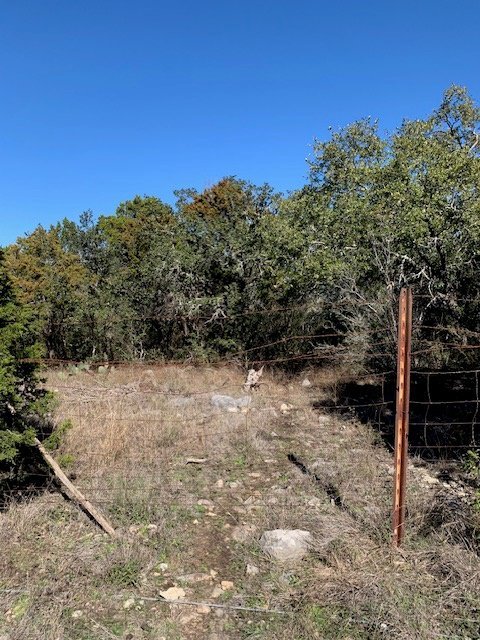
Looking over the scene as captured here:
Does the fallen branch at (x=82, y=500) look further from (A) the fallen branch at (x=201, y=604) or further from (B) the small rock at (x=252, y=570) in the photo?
(B) the small rock at (x=252, y=570)

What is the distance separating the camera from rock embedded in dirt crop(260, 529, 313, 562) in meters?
3.45

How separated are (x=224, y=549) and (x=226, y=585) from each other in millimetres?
459

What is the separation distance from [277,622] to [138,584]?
989 mm

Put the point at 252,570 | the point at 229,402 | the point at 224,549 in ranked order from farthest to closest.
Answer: the point at 229,402 → the point at 224,549 → the point at 252,570

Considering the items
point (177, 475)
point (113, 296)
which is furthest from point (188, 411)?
point (113, 296)

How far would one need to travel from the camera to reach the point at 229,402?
27.2ft

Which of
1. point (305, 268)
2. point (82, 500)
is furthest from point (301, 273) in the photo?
point (82, 500)

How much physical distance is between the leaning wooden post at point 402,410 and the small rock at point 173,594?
5.14 ft

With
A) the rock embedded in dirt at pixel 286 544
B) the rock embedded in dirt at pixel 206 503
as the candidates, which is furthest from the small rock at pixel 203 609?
the rock embedded in dirt at pixel 206 503

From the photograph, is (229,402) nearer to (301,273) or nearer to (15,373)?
(301,273)

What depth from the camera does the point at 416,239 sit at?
6.72m

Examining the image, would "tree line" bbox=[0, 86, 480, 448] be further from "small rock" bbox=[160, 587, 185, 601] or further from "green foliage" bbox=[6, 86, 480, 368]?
"small rock" bbox=[160, 587, 185, 601]

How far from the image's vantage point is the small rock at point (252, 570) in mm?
3309

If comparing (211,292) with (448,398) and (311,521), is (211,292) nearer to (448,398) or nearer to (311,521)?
(448,398)
